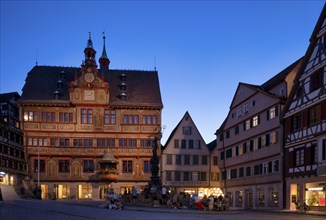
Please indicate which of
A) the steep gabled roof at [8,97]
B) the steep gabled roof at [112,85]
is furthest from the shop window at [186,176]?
the steep gabled roof at [8,97]

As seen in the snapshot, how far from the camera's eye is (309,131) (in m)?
37.9

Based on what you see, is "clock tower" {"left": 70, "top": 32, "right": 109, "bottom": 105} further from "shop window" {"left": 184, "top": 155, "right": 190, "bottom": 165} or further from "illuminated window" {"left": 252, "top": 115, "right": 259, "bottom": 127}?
"illuminated window" {"left": 252, "top": 115, "right": 259, "bottom": 127}

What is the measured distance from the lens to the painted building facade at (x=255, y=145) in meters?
45.0

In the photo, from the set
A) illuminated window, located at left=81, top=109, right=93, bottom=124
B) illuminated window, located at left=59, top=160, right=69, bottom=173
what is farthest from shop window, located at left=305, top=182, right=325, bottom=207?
illuminated window, located at left=59, top=160, right=69, bottom=173

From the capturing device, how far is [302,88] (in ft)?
132

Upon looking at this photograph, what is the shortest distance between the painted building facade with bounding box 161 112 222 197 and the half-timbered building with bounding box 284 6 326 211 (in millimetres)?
26669

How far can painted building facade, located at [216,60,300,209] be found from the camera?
148 ft

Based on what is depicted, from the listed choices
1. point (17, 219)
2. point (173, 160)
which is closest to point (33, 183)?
point (173, 160)

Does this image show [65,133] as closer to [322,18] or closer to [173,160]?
[173,160]

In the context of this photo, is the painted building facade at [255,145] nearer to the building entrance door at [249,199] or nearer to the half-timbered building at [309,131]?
the building entrance door at [249,199]

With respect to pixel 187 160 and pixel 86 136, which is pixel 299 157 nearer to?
pixel 187 160

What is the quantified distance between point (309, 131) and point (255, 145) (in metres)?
13.1

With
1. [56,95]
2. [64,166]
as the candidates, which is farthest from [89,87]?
[64,166]

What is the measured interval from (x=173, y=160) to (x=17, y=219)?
48.2 metres
